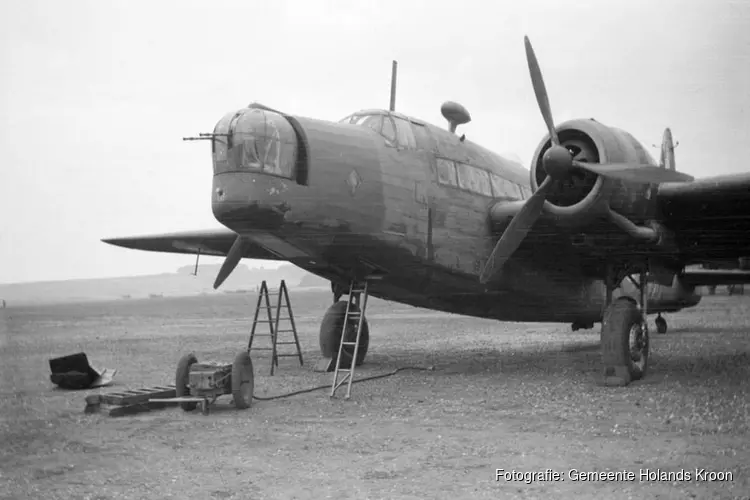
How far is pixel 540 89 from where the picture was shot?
10750 millimetres

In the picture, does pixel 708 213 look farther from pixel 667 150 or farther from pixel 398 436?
pixel 398 436

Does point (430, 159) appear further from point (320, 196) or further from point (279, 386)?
point (279, 386)

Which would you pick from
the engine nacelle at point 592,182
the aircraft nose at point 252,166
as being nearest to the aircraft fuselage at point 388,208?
the aircraft nose at point 252,166

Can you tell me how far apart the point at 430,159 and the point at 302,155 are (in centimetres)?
273

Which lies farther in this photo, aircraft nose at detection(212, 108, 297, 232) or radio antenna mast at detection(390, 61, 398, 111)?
radio antenna mast at detection(390, 61, 398, 111)

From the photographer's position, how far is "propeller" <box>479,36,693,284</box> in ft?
31.8

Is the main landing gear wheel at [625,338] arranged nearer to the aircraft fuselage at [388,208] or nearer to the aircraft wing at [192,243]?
the aircraft fuselage at [388,208]

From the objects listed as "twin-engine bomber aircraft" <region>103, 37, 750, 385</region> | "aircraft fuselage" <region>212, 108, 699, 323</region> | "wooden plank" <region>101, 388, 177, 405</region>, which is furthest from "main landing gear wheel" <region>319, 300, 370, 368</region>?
"wooden plank" <region>101, 388, 177, 405</region>

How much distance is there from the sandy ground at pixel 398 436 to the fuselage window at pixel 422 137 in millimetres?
3827

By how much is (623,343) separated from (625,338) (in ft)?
0.35

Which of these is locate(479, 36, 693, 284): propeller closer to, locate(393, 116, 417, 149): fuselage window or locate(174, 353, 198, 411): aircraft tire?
locate(393, 116, 417, 149): fuselage window

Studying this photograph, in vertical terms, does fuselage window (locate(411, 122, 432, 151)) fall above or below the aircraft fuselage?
above

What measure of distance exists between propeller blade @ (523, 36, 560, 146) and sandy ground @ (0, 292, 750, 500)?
12.8 ft

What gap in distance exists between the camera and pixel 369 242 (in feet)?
33.5
